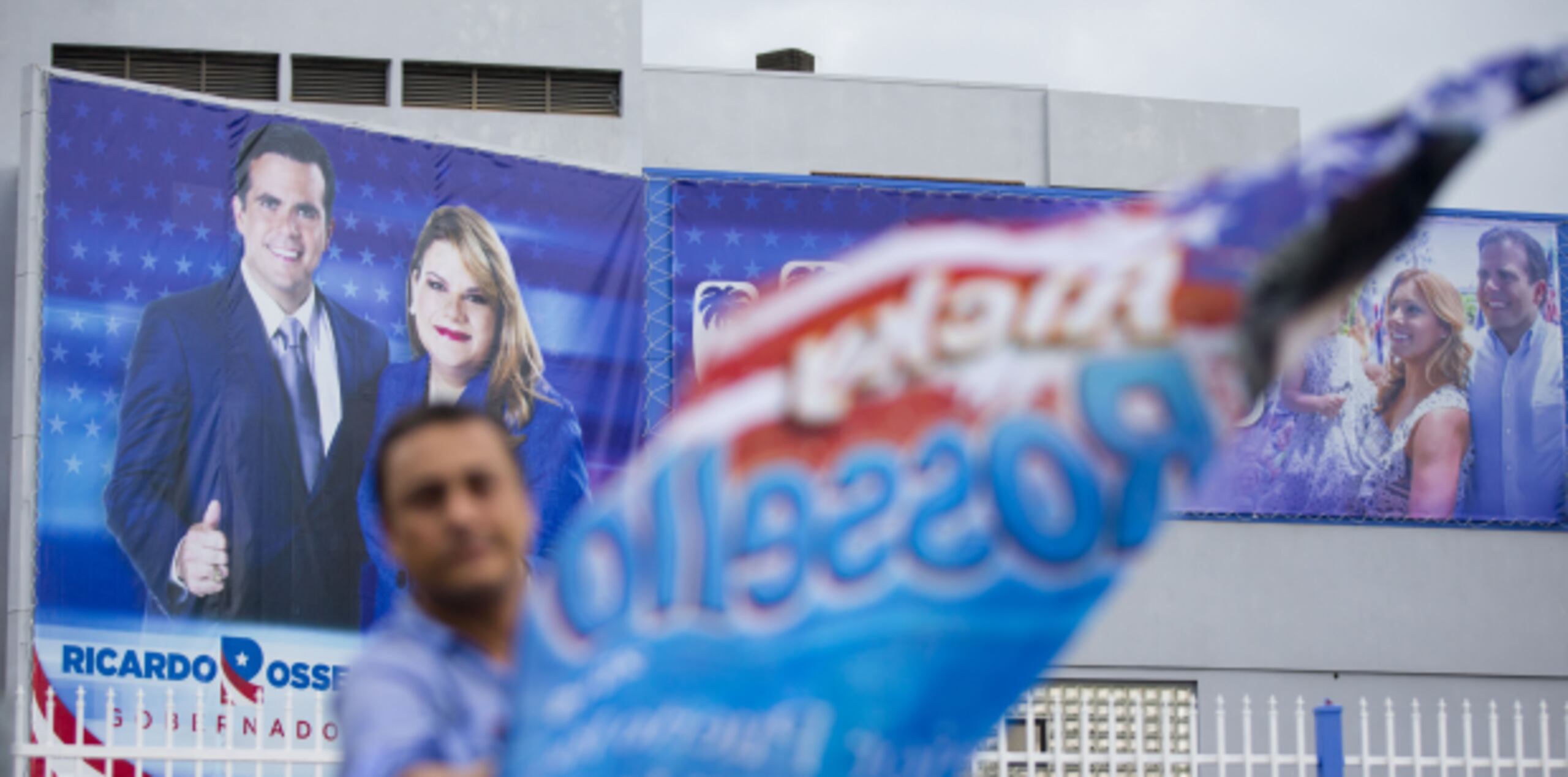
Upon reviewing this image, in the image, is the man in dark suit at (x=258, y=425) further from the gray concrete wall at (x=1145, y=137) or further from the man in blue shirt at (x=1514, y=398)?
the man in blue shirt at (x=1514, y=398)

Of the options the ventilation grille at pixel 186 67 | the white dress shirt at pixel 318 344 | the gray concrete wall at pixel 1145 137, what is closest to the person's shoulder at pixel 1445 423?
the gray concrete wall at pixel 1145 137

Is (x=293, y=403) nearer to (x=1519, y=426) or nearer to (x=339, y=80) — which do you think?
(x=339, y=80)

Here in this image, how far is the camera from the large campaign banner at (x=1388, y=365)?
13336mm

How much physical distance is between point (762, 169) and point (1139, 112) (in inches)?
148

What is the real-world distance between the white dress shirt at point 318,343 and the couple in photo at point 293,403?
1 cm

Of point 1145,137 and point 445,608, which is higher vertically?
point 1145,137

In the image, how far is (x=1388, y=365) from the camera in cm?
1405

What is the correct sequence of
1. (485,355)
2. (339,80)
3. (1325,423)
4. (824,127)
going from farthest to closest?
(824,127) → (339,80) → (1325,423) → (485,355)

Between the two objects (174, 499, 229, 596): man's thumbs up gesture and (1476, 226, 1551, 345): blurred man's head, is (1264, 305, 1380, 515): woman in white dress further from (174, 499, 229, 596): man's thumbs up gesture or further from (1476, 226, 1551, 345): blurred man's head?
(174, 499, 229, 596): man's thumbs up gesture

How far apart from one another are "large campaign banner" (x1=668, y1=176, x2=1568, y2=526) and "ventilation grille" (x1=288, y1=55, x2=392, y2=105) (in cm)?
293

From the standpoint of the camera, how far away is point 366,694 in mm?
1449

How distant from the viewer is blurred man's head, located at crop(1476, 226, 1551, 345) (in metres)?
14.3

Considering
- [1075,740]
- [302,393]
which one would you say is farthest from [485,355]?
[1075,740]

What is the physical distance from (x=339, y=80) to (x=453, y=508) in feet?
44.3
